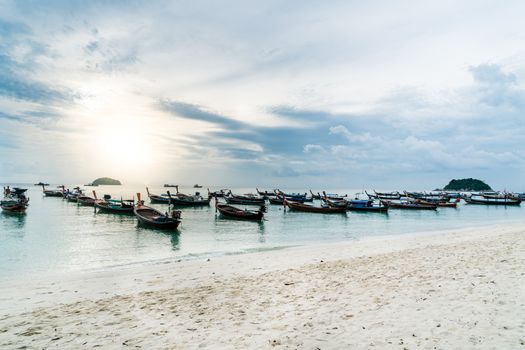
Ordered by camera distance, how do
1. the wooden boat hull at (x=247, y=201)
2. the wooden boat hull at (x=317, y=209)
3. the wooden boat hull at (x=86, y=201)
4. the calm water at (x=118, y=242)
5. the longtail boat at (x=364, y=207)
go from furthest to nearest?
the wooden boat hull at (x=247, y=201)
the wooden boat hull at (x=86, y=201)
the longtail boat at (x=364, y=207)
the wooden boat hull at (x=317, y=209)
the calm water at (x=118, y=242)

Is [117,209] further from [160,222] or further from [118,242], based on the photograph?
[118,242]

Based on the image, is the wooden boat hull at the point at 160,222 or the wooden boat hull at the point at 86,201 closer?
the wooden boat hull at the point at 160,222

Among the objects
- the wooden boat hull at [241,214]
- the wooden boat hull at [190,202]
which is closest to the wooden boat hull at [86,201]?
the wooden boat hull at [190,202]

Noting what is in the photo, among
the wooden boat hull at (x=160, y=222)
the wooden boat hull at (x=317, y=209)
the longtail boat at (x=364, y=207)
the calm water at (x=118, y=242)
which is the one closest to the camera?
the calm water at (x=118, y=242)

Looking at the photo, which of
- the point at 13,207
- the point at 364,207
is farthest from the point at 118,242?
the point at 364,207

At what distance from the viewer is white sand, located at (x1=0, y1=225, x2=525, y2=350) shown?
664cm

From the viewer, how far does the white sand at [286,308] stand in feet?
21.8

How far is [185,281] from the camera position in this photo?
41.2 feet

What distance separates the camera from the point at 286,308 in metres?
8.56

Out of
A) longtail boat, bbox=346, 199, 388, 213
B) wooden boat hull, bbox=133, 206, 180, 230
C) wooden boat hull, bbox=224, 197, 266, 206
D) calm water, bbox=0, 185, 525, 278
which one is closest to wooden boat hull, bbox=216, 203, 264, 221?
calm water, bbox=0, 185, 525, 278

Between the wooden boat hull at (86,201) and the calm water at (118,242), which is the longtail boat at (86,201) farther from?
the calm water at (118,242)

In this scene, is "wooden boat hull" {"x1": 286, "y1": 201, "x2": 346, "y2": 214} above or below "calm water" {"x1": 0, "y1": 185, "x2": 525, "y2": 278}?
above

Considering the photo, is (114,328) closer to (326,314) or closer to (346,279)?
(326,314)

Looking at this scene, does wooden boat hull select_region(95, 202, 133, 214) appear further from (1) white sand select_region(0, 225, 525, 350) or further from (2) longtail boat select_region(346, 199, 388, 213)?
(2) longtail boat select_region(346, 199, 388, 213)
